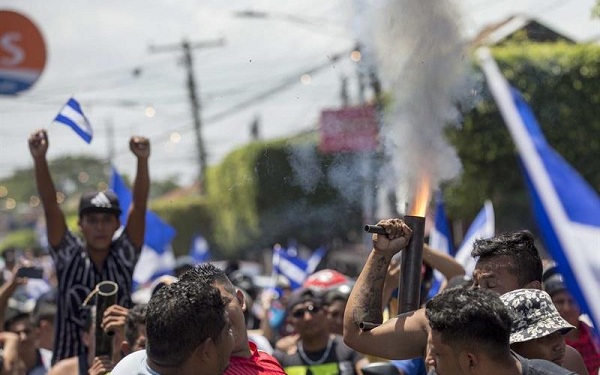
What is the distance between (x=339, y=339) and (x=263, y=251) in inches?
1275

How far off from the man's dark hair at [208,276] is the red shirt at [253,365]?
267 mm

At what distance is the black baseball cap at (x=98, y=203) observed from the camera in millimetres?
6566

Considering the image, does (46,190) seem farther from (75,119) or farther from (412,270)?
(412,270)

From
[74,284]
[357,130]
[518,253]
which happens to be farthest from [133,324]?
[357,130]

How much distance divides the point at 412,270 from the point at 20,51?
7.10 m

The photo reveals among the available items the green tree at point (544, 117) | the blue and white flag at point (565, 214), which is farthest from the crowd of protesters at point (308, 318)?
the green tree at point (544, 117)

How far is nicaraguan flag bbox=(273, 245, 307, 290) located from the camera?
40.4 feet

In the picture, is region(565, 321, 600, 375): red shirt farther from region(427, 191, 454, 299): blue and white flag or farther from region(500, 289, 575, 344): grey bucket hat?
region(427, 191, 454, 299): blue and white flag

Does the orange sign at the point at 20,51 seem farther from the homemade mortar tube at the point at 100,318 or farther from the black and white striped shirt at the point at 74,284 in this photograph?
the homemade mortar tube at the point at 100,318

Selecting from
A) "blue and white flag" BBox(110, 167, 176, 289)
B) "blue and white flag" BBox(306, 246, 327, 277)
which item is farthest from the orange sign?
"blue and white flag" BBox(306, 246, 327, 277)

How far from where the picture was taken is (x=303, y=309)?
7707 mm

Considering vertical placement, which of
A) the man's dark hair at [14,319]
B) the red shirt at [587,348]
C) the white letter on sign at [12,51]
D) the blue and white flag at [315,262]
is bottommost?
the red shirt at [587,348]

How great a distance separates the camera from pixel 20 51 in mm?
10750

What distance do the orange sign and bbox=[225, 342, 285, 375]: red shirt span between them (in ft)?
21.5
